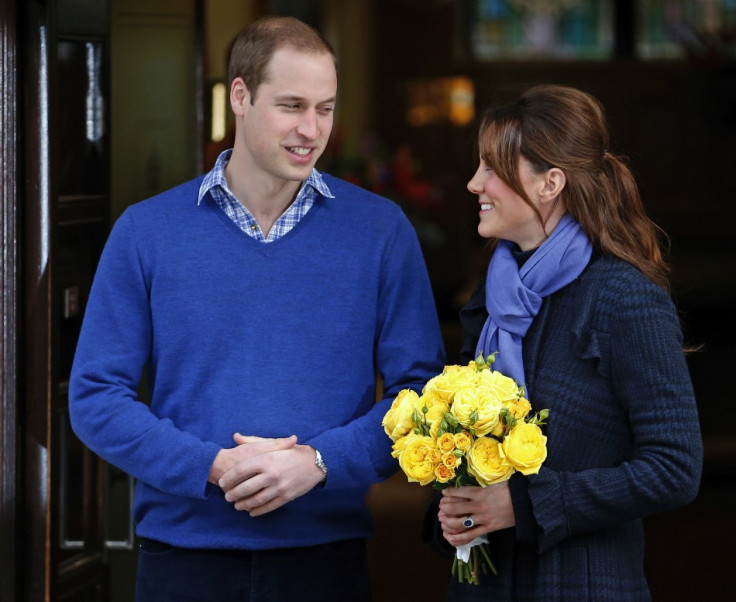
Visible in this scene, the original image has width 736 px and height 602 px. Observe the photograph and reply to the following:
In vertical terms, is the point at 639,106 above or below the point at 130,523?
above

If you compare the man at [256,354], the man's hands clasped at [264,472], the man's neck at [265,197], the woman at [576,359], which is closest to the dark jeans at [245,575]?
the man at [256,354]

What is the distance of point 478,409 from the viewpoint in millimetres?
2033

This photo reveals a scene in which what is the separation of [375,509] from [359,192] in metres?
2.79

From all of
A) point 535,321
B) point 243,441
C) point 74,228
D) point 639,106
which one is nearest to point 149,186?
point 74,228

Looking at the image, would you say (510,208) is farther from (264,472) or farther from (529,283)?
(264,472)

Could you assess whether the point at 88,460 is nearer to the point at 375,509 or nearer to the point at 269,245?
the point at 269,245

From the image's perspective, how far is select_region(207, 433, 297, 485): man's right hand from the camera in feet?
7.51

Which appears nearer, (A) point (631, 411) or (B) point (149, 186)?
(A) point (631, 411)

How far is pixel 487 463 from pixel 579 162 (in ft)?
1.90

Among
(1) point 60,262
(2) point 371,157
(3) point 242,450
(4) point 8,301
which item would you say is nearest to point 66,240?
(1) point 60,262

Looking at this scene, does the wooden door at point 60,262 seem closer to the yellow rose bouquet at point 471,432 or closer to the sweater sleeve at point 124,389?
the sweater sleeve at point 124,389

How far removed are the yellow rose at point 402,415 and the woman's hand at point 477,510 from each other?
0.46ft

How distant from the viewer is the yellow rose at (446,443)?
80.5 inches

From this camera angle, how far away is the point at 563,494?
82.9 inches
